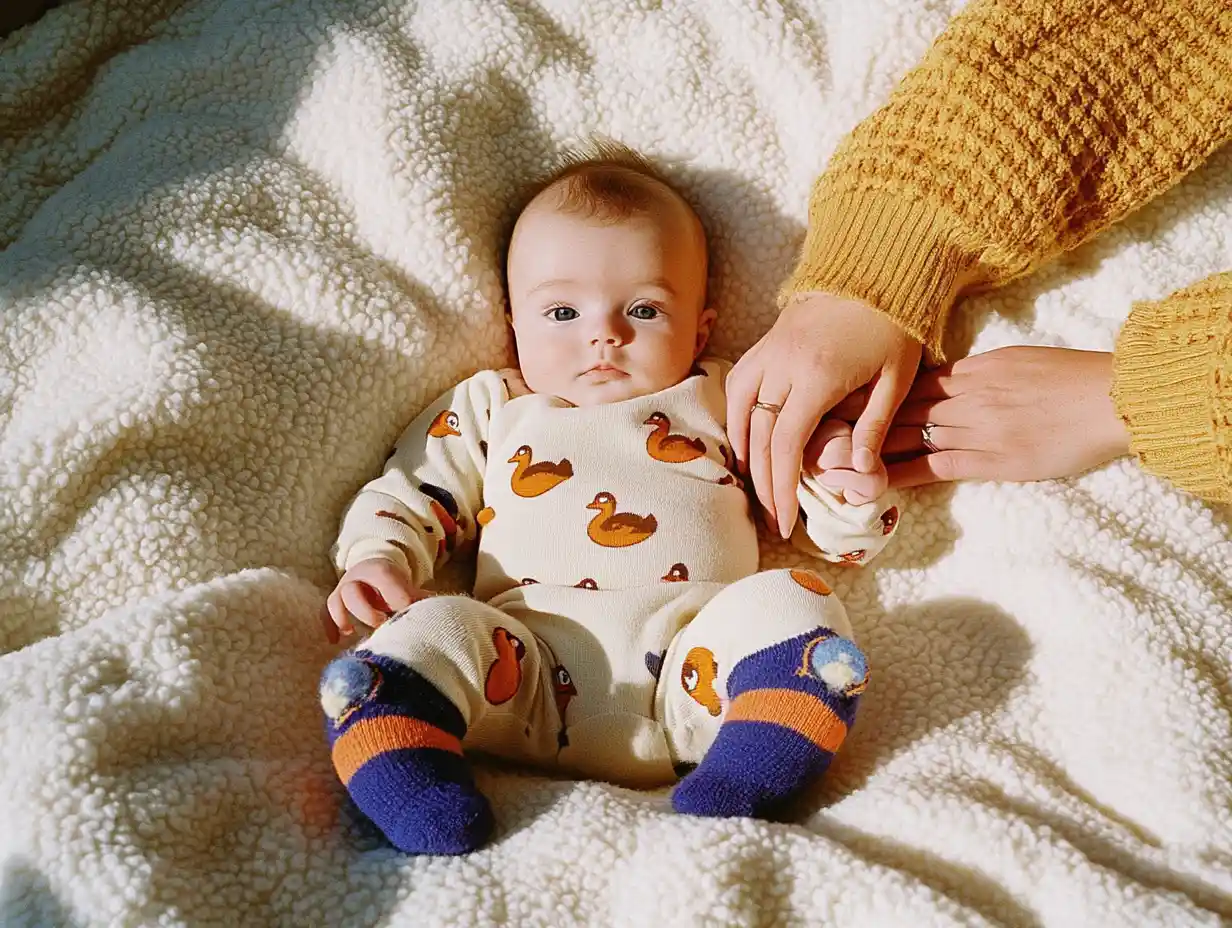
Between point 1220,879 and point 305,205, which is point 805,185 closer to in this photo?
point 305,205

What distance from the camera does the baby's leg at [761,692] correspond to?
0.85 m

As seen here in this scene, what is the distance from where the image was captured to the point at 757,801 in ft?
2.79

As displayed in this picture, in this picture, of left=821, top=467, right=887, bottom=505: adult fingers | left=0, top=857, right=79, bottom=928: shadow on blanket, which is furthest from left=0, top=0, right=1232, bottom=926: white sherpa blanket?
left=821, top=467, right=887, bottom=505: adult fingers

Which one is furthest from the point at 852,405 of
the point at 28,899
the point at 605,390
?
the point at 28,899

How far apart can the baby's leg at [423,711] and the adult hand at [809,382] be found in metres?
0.30

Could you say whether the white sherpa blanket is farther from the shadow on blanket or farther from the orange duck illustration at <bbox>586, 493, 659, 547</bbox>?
the orange duck illustration at <bbox>586, 493, 659, 547</bbox>

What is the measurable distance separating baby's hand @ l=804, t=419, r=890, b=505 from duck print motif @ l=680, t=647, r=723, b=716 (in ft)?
0.70

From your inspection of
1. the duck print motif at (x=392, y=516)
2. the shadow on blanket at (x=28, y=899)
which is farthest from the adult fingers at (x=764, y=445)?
the shadow on blanket at (x=28, y=899)

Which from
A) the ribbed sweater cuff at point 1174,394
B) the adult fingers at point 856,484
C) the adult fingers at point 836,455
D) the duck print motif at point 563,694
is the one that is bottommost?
the duck print motif at point 563,694

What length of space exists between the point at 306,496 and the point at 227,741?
28 cm

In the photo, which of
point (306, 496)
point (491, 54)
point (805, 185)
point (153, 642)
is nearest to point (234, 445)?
point (306, 496)

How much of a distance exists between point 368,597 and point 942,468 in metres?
0.56

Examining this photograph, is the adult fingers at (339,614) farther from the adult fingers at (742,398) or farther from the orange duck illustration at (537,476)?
the adult fingers at (742,398)

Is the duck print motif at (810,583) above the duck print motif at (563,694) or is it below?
above
